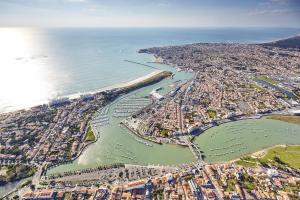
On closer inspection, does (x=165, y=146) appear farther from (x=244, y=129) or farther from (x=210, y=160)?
(x=244, y=129)

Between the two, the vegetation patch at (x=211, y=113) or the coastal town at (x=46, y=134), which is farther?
the vegetation patch at (x=211, y=113)

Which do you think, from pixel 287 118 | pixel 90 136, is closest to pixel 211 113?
pixel 287 118

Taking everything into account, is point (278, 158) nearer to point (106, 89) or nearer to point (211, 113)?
point (211, 113)

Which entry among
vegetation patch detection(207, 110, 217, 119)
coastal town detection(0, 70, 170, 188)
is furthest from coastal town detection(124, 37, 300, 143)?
coastal town detection(0, 70, 170, 188)

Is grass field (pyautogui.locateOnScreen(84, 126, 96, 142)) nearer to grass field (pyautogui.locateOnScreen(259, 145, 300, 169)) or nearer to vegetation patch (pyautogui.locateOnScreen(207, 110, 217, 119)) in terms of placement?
vegetation patch (pyautogui.locateOnScreen(207, 110, 217, 119))

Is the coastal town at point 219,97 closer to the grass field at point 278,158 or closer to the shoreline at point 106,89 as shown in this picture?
the grass field at point 278,158

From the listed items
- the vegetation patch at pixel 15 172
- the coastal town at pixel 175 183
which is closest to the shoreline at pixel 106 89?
the vegetation patch at pixel 15 172

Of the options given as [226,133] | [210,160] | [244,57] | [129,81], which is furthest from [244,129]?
[244,57]

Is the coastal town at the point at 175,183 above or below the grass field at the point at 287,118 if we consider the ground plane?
below
